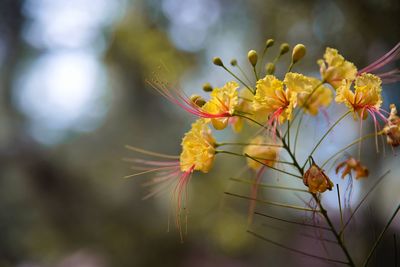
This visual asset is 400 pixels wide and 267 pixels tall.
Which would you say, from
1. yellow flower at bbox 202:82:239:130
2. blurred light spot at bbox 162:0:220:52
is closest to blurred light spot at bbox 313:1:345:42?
blurred light spot at bbox 162:0:220:52

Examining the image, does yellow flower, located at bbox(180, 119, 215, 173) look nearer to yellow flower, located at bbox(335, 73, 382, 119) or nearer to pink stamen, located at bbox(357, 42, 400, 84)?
yellow flower, located at bbox(335, 73, 382, 119)

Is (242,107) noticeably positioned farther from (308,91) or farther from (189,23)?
(189,23)

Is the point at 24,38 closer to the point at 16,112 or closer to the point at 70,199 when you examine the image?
the point at 16,112

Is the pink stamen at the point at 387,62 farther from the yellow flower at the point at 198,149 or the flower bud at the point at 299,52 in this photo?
→ the yellow flower at the point at 198,149

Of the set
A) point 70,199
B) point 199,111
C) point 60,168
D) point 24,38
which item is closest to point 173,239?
point 70,199

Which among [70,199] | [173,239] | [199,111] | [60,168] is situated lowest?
[173,239]

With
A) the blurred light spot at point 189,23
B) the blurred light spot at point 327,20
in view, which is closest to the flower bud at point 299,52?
the blurred light spot at point 327,20
